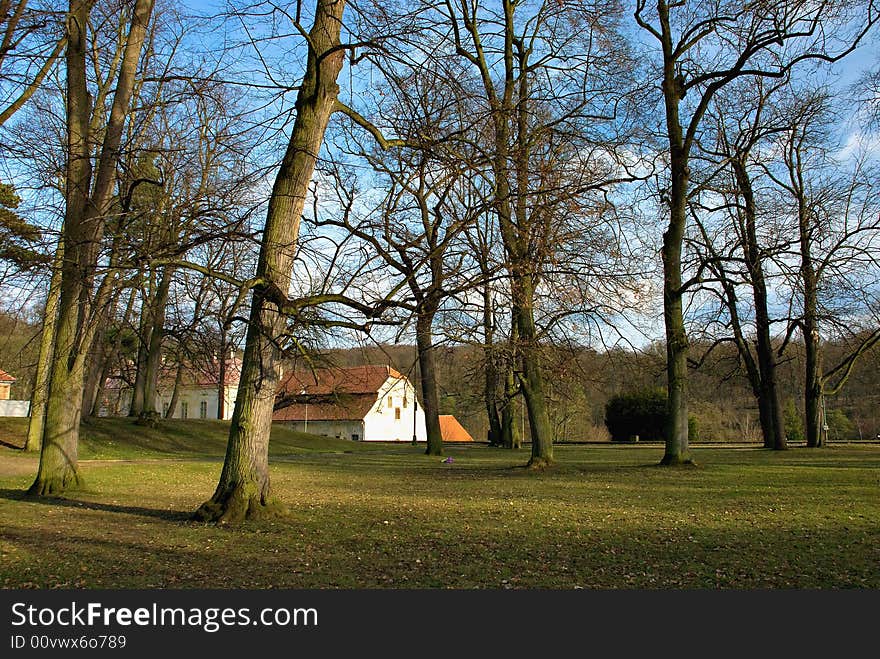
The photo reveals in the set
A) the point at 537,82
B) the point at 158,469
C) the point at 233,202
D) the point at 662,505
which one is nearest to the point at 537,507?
the point at 662,505

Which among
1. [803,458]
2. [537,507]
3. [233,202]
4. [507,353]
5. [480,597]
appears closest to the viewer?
[480,597]

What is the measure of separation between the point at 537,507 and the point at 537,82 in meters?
9.13

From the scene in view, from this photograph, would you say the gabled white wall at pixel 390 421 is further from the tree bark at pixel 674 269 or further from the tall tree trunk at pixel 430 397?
the tree bark at pixel 674 269

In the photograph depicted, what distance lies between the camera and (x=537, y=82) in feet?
49.0

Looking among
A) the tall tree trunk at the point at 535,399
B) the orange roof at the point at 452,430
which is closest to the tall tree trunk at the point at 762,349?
the tall tree trunk at the point at 535,399

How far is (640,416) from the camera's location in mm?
41344

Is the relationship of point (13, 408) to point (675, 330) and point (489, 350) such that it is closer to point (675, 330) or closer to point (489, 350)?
point (489, 350)

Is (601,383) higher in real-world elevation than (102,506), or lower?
higher

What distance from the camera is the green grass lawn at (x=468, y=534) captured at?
595cm

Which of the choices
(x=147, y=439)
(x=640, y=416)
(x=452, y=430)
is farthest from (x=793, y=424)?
(x=147, y=439)

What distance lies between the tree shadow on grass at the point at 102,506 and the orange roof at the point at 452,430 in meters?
52.7

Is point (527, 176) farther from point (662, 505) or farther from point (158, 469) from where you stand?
point (158, 469)

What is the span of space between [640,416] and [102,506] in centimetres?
3546

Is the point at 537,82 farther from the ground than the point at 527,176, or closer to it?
farther from the ground
